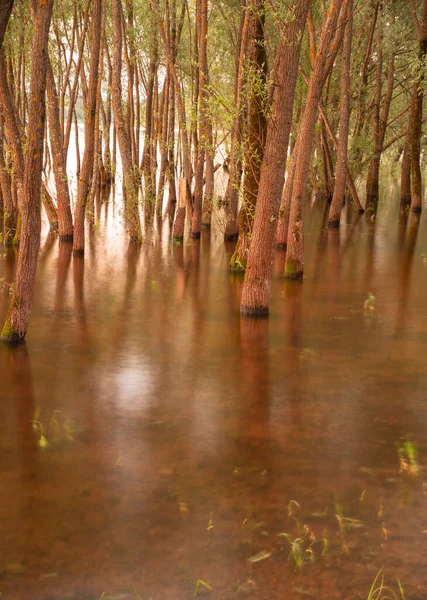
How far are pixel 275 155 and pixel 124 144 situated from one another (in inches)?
296

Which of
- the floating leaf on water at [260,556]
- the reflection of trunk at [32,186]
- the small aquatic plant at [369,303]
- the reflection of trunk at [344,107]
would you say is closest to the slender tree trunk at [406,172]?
the reflection of trunk at [344,107]

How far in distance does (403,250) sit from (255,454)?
43.9 ft

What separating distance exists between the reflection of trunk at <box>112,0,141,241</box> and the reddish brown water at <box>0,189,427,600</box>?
207 inches

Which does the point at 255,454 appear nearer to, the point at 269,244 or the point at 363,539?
the point at 363,539

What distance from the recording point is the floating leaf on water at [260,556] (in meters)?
4.59

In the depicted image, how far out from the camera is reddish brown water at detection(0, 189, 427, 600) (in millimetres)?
4512

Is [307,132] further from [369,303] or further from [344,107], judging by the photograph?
[344,107]

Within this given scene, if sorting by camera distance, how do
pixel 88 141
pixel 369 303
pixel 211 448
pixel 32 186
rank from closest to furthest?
pixel 211 448
pixel 32 186
pixel 369 303
pixel 88 141

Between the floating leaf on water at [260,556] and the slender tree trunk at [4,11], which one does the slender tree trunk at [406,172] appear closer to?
the slender tree trunk at [4,11]

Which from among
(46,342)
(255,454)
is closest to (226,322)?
(46,342)

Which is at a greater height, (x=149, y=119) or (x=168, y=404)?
(x=149, y=119)

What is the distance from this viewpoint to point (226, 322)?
1078 cm

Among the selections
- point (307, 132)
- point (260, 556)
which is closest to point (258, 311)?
point (307, 132)

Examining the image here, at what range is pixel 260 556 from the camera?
464 centimetres
